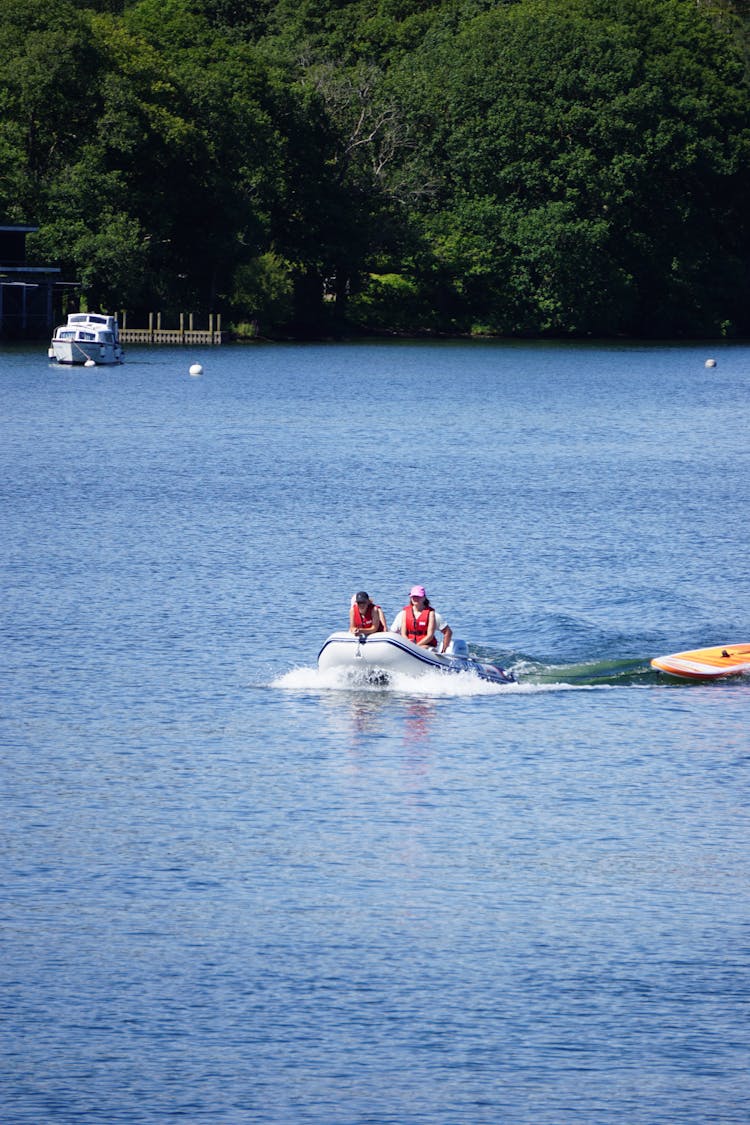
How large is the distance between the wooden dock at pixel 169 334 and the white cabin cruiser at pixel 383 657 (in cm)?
9722

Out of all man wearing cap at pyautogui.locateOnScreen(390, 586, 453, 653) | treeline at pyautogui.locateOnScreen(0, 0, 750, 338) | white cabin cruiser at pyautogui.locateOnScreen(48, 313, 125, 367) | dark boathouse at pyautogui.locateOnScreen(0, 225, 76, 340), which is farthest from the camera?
treeline at pyautogui.locateOnScreen(0, 0, 750, 338)

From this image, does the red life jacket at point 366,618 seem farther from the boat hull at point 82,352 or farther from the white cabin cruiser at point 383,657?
the boat hull at point 82,352

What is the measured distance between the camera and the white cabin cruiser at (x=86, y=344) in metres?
105

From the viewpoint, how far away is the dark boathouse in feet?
380

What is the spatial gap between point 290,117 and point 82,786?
4344 inches

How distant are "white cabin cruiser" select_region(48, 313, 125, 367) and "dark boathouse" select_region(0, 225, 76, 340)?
31.2 feet

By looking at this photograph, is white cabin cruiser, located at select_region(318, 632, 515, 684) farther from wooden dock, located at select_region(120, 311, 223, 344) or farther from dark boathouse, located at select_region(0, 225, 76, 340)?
wooden dock, located at select_region(120, 311, 223, 344)

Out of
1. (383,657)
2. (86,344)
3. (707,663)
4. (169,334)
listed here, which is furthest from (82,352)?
(383,657)

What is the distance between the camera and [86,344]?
105 meters

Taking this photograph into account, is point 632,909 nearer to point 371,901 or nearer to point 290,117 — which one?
point 371,901

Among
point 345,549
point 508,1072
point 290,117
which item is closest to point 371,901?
point 508,1072

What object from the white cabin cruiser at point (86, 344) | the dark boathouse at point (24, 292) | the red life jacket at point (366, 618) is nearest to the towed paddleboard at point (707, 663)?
the red life jacket at point (366, 618)

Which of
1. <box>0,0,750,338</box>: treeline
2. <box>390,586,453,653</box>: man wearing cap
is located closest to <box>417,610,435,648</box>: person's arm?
<box>390,586,453,653</box>: man wearing cap

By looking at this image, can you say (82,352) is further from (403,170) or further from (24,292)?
(403,170)
